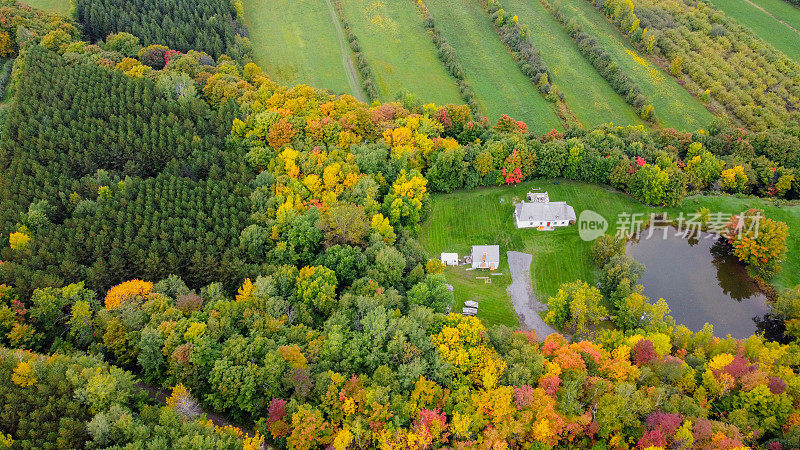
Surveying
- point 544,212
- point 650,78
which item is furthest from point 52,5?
point 650,78

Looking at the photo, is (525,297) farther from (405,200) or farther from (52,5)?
(52,5)

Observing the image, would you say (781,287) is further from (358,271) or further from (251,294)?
(251,294)

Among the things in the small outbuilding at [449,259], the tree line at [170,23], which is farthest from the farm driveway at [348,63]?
the small outbuilding at [449,259]

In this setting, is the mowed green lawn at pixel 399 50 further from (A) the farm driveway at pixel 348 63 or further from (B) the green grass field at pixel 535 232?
(B) the green grass field at pixel 535 232

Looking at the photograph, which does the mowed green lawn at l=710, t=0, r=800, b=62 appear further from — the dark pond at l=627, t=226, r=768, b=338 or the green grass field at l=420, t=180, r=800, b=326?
the dark pond at l=627, t=226, r=768, b=338

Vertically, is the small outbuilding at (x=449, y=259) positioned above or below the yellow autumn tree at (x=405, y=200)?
below

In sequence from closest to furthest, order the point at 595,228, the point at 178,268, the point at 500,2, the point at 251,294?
1. the point at 251,294
2. the point at 178,268
3. the point at 595,228
4. the point at 500,2

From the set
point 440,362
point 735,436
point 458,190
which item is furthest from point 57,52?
point 735,436
